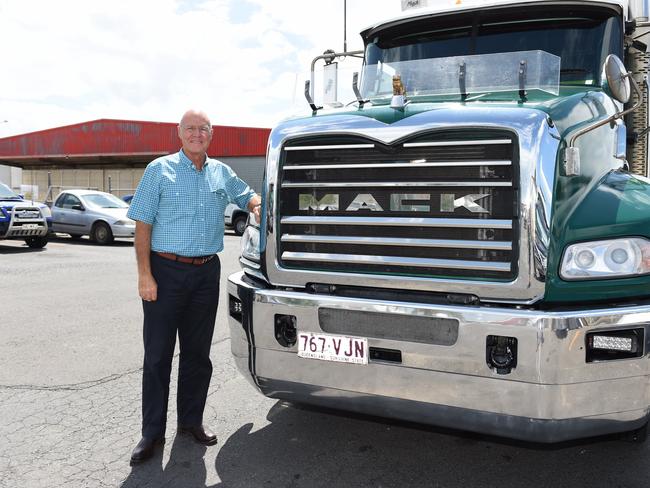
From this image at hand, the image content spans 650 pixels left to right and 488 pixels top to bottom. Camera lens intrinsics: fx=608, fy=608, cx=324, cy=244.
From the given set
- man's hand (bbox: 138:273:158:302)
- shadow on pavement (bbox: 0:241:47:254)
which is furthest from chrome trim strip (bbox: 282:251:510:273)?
shadow on pavement (bbox: 0:241:47:254)

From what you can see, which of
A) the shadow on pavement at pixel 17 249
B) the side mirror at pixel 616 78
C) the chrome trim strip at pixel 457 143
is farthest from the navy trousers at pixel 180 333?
the shadow on pavement at pixel 17 249

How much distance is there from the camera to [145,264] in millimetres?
3432

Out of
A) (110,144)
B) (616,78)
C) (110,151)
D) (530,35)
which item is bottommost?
(616,78)

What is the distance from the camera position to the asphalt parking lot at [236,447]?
3.19 meters

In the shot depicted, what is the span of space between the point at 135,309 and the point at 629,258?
610 centimetres

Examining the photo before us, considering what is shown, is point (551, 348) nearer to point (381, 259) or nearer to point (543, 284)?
point (543, 284)

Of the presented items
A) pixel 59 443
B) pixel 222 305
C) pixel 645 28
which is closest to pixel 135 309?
pixel 222 305

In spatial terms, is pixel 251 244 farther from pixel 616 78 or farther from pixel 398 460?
pixel 616 78

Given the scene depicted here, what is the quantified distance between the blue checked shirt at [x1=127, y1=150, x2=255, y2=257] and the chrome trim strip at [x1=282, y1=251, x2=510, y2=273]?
622mm

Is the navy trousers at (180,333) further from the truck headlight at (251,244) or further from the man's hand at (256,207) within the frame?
the man's hand at (256,207)

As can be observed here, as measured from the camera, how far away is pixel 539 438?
2.69 meters

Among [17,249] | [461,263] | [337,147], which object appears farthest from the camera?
[17,249]

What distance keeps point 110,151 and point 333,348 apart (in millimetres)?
39568

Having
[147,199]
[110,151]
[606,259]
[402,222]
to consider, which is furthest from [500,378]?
[110,151]
